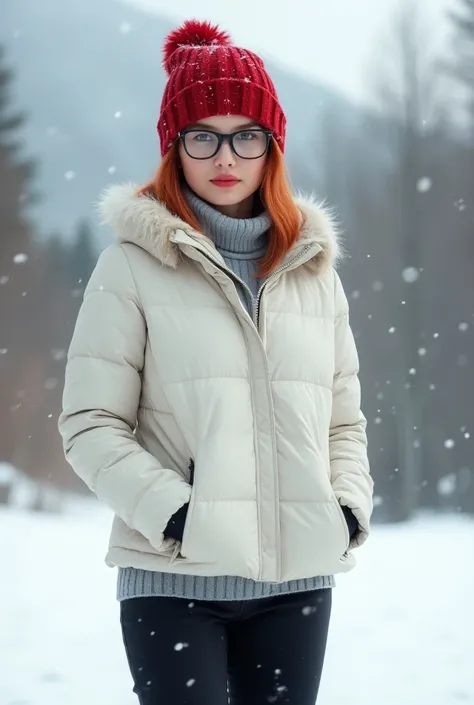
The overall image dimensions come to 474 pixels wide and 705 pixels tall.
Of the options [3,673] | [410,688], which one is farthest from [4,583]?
[410,688]

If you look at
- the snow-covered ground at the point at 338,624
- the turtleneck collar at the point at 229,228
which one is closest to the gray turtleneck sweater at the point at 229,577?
the turtleneck collar at the point at 229,228

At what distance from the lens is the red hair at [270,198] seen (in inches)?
54.7

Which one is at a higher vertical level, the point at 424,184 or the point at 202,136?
the point at 424,184

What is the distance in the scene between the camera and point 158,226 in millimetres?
1297

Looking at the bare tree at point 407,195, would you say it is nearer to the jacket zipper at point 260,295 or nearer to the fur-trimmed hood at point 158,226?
the fur-trimmed hood at point 158,226

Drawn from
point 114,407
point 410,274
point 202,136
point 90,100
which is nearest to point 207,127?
point 202,136

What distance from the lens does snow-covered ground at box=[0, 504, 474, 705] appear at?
2924mm

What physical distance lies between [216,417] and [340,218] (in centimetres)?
598

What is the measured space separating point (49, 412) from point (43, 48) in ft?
9.92

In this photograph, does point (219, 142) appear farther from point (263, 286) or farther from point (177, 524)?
point (177, 524)

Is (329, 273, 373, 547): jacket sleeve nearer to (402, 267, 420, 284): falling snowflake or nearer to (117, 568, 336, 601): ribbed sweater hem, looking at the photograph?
(117, 568, 336, 601): ribbed sweater hem

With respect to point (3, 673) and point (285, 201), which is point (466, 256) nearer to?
point (3, 673)

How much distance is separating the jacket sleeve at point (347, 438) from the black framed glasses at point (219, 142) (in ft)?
0.94

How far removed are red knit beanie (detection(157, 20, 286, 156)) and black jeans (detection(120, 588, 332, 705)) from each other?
76 cm
